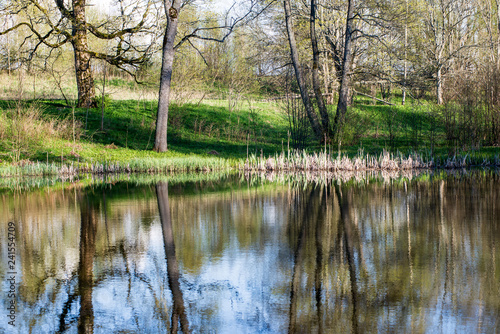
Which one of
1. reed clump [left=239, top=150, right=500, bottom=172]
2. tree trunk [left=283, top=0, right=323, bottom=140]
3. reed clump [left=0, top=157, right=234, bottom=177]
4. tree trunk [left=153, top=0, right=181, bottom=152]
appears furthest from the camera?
tree trunk [left=283, top=0, right=323, bottom=140]

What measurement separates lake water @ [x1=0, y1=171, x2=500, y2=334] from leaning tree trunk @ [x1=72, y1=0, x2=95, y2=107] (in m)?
14.1

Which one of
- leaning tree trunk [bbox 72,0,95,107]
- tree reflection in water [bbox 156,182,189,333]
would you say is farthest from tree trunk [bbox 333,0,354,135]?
tree reflection in water [bbox 156,182,189,333]

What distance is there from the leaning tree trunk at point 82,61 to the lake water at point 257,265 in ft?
46.3

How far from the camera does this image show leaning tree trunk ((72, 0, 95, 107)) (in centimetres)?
2228

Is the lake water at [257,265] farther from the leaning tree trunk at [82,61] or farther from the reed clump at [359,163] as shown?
the leaning tree trunk at [82,61]

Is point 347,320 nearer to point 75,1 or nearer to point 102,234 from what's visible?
point 102,234

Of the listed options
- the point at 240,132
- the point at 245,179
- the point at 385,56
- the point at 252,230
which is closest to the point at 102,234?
the point at 252,230

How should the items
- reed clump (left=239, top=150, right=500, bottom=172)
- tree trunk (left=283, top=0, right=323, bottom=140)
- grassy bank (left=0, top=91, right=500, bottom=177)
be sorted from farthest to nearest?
tree trunk (left=283, top=0, right=323, bottom=140) → grassy bank (left=0, top=91, right=500, bottom=177) → reed clump (left=239, top=150, right=500, bottom=172)

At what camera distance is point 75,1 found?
2247 centimetres

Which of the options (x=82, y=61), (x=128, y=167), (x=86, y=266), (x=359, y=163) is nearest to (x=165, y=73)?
(x=128, y=167)

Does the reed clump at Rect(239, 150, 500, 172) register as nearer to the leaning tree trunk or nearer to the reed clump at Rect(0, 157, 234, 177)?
the reed clump at Rect(0, 157, 234, 177)

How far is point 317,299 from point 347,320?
19.0 inches

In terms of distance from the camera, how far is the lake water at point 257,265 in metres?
3.84

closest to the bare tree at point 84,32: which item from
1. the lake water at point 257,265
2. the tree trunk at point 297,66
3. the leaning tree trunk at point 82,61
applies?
the leaning tree trunk at point 82,61
